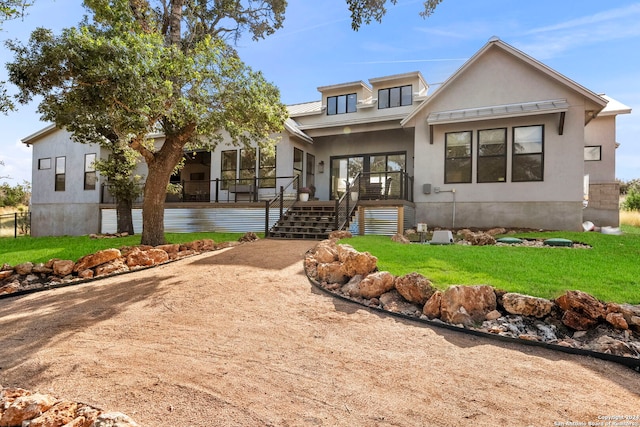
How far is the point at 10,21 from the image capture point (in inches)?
287

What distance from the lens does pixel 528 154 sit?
1198 centimetres

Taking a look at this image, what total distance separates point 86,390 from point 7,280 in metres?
6.28

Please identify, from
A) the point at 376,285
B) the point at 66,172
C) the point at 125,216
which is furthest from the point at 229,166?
the point at 376,285

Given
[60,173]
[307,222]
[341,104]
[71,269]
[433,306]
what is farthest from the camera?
[60,173]

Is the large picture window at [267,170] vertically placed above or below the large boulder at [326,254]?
above

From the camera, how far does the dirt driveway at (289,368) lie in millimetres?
2570

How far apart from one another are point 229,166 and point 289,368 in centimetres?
1468

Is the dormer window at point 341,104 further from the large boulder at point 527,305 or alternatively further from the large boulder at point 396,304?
the large boulder at point 527,305

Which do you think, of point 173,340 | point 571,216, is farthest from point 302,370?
point 571,216

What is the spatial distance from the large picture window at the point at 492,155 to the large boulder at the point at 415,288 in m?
9.10

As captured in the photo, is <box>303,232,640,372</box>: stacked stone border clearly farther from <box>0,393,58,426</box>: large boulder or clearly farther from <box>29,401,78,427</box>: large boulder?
<box>0,393,58,426</box>: large boulder

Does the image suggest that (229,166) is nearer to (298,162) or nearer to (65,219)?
(298,162)

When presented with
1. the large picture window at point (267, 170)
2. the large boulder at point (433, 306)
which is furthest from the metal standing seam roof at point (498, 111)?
the large boulder at point (433, 306)

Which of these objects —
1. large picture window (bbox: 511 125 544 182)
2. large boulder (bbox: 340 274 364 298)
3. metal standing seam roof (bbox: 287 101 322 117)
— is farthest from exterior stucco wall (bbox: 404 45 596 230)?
large boulder (bbox: 340 274 364 298)
